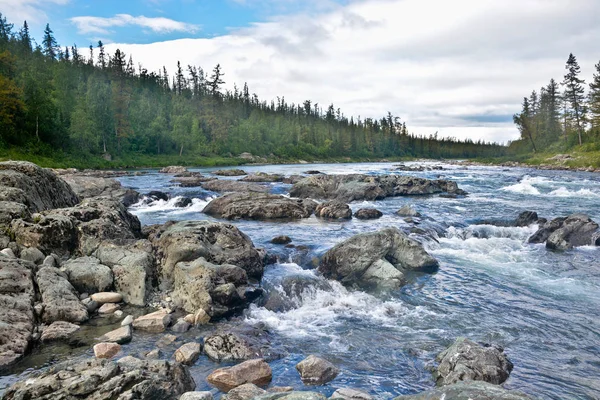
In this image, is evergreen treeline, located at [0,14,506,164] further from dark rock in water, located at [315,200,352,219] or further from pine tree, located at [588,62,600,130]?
pine tree, located at [588,62,600,130]

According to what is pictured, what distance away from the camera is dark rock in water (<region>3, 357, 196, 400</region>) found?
259 inches

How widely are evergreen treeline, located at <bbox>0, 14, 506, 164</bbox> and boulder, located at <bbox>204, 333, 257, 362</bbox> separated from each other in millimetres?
62599

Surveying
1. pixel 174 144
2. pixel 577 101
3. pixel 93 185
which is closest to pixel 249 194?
pixel 93 185

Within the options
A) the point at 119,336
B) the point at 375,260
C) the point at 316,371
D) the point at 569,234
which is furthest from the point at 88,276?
the point at 569,234

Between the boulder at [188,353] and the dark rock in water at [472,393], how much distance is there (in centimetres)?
535

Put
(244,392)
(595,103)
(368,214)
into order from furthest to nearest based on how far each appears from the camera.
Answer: (595,103) < (368,214) < (244,392)

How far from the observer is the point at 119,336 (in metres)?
10.0

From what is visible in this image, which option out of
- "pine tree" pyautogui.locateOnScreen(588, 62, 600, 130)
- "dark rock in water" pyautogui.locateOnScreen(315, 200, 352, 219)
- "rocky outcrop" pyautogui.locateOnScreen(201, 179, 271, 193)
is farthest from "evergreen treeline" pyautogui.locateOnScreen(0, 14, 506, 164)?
"pine tree" pyautogui.locateOnScreen(588, 62, 600, 130)

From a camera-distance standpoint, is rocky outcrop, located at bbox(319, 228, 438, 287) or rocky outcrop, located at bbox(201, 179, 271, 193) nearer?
rocky outcrop, located at bbox(319, 228, 438, 287)

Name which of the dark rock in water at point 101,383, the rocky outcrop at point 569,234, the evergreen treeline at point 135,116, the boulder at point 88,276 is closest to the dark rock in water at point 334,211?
the rocky outcrop at point 569,234

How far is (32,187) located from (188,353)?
43.8 feet

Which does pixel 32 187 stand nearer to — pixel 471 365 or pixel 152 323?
pixel 152 323

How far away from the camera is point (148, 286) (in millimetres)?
13273

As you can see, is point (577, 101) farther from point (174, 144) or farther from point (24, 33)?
point (24, 33)
